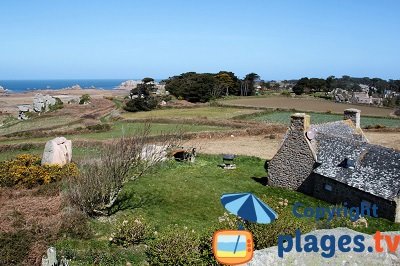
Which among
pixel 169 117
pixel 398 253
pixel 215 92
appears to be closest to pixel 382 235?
pixel 398 253

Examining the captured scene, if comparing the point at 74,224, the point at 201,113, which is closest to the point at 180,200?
the point at 74,224

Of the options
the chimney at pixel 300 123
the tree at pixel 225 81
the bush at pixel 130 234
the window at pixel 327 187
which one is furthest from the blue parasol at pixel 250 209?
the tree at pixel 225 81

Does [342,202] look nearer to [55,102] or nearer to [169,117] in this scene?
[169,117]

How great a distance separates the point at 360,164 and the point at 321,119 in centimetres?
3597

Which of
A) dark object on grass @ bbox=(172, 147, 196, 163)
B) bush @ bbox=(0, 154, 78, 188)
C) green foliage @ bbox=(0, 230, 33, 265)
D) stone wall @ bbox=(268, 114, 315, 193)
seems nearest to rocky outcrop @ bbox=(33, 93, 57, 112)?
dark object on grass @ bbox=(172, 147, 196, 163)

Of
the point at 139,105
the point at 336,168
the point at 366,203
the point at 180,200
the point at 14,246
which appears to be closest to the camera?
the point at 14,246

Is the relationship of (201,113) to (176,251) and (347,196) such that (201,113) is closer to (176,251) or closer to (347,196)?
(347,196)

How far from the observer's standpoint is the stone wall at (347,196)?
17.7 m

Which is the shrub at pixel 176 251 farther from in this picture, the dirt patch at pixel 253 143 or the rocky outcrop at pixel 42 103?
the rocky outcrop at pixel 42 103

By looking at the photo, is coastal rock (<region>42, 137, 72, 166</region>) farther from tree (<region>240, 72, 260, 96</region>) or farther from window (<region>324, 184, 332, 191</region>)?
tree (<region>240, 72, 260, 96</region>)

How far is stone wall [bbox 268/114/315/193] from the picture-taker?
22.3 m

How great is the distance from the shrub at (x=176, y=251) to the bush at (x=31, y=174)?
11.5 meters

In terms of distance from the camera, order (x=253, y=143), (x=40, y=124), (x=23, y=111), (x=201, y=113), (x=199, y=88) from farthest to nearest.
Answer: (x=199, y=88) → (x=23, y=111) → (x=201, y=113) → (x=40, y=124) → (x=253, y=143)

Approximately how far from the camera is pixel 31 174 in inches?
896
